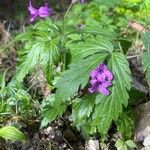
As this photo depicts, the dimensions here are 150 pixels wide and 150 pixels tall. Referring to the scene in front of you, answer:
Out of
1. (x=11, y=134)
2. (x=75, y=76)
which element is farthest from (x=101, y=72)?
(x=11, y=134)

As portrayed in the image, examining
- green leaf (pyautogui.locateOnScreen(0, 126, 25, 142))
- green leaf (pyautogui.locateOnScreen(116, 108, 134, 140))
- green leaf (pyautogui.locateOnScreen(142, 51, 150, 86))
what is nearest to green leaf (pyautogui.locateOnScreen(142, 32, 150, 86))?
green leaf (pyautogui.locateOnScreen(142, 51, 150, 86))

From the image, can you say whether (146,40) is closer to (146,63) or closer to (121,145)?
(146,63)

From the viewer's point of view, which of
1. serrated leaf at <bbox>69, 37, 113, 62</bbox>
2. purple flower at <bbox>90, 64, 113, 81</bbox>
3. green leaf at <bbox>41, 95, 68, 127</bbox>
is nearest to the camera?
purple flower at <bbox>90, 64, 113, 81</bbox>

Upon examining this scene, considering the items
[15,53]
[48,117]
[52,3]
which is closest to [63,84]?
[48,117]

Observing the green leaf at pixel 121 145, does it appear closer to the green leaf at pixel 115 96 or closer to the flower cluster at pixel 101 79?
the green leaf at pixel 115 96

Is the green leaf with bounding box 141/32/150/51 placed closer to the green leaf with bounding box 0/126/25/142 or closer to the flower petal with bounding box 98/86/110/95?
the flower petal with bounding box 98/86/110/95
